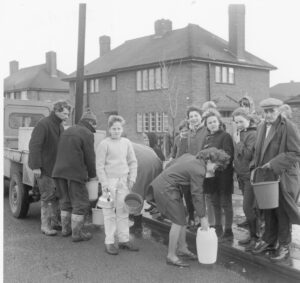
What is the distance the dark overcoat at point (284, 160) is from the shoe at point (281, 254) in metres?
0.39

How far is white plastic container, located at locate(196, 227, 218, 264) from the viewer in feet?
15.9

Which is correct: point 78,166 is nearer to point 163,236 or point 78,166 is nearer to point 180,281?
point 163,236

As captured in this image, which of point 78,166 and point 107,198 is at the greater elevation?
point 78,166

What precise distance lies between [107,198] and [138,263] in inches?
36.8

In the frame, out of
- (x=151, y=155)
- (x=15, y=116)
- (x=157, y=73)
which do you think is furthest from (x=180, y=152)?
(x=157, y=73)

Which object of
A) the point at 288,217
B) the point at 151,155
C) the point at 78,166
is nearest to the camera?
the point at 288,217

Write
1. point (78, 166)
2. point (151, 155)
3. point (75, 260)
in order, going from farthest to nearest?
point (151, 155)
point (78, 166)
point (75, 260)

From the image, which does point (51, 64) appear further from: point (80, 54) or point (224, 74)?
point (80, 54)

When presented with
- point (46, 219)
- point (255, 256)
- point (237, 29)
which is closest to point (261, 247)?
point (255, 256)

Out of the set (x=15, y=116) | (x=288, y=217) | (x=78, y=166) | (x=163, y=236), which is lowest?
(x=163, y=236)

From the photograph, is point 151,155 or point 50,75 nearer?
point 151,155

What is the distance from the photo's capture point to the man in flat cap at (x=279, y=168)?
4.72 metres

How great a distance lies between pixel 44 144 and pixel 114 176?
1.49 metres

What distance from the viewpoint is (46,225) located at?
6406mm
